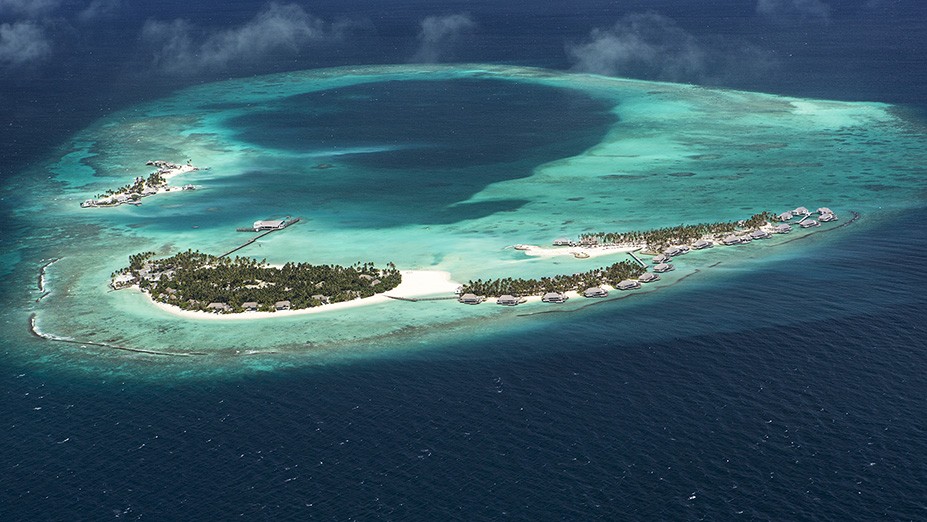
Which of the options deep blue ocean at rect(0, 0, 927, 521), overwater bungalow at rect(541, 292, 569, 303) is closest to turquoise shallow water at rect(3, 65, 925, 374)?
overwater bungalow at rect(541, 292, 569, 303)

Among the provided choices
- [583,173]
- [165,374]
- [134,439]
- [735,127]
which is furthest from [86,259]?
[735,127]

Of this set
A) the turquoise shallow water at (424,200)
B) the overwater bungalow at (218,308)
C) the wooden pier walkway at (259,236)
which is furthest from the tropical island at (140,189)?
the overwater bungalow at (218,308)

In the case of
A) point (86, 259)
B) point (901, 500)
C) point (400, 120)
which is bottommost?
point (901, 500)

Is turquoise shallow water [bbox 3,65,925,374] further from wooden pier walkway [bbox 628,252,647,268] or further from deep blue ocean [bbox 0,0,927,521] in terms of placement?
deep blue ocean [bbox 0,0,927,521]

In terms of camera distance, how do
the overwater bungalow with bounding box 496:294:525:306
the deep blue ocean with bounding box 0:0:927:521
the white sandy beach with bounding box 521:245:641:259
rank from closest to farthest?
1. the deep blue ocean with bounding box 0:0:927:521
2. the overwater bungalow with bounding box 496:294:525:306
3. the white sandy beach with bounding box 521:245:641:259

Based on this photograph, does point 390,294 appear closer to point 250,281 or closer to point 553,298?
point 250,281

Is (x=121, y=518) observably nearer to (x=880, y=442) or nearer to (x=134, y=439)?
(x=134, y=439)
